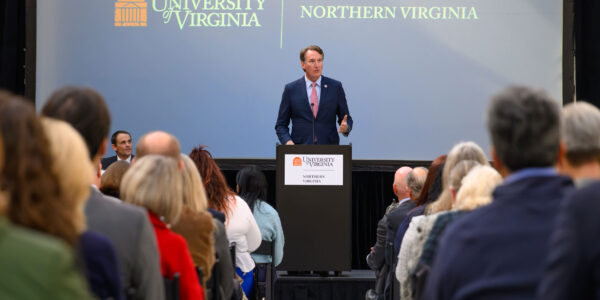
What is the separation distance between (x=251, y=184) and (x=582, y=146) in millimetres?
3720

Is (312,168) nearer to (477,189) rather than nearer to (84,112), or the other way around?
(477,189)

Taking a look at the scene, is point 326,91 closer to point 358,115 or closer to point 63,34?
point 358,115

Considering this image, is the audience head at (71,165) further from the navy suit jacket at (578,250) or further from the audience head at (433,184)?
the audience head at (433,184)

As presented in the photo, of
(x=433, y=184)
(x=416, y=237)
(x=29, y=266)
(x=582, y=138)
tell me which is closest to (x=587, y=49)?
(x=433, y=184)

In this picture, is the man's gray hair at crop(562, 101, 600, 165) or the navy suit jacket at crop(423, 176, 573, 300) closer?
the navy suit jacket at crop(423, 176, 573, 300)

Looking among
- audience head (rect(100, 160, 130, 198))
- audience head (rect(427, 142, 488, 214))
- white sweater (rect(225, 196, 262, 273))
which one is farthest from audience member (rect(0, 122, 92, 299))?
white sweater (rect(225, 196, 262, 273))

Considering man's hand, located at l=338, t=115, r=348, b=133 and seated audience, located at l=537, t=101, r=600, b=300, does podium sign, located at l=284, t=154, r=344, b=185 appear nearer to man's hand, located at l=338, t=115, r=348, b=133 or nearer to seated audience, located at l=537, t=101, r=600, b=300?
man's hand, located at l=338, t=115, r=348, b=133

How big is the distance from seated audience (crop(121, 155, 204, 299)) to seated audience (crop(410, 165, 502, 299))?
2.50ft

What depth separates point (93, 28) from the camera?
756 centimetres

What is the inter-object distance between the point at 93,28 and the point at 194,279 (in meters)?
5.48

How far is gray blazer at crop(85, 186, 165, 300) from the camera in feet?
6.95

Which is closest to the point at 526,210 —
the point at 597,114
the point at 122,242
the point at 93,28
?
the point at 597,114

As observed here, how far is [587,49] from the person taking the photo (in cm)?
754

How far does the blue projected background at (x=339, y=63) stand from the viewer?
7.46m
